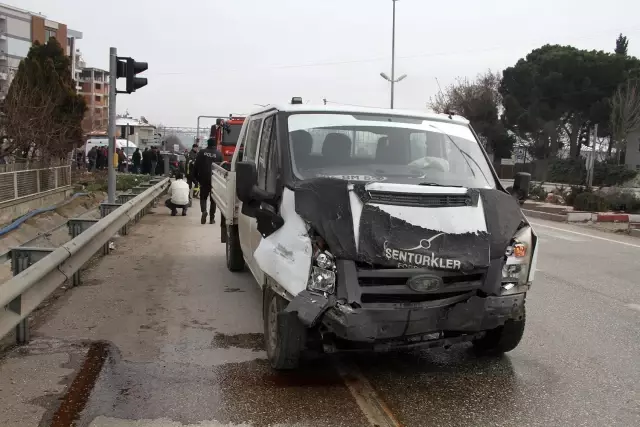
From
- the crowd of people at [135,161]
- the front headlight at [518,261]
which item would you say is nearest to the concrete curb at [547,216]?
the front headlight at [518,261]

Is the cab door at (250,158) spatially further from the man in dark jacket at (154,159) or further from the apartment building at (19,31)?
the apartment building at (19,31)

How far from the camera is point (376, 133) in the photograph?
533 centimetres

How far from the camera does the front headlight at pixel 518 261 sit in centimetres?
430

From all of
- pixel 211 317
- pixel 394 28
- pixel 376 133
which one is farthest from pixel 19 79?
pixel 394 28

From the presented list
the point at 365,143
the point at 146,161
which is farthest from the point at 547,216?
the point at 146,161

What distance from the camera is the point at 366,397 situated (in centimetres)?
425

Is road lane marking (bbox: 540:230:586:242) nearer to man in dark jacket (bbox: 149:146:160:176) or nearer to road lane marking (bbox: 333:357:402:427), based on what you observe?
road lane marking (bbox: 333:357:402:427)

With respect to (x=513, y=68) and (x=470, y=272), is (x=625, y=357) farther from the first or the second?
(x=513, y=68)

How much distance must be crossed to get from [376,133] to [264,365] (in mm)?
2156

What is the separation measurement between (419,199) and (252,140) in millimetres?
2889

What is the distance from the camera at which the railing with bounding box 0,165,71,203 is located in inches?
544

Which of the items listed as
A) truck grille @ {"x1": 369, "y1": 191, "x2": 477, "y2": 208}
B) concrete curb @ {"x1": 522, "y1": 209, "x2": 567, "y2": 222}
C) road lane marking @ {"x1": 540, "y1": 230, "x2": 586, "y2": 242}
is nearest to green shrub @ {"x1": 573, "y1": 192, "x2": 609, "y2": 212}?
concrete curb @ {"x1": 522, "y1": 209, "x2": 567, "y2": 222}

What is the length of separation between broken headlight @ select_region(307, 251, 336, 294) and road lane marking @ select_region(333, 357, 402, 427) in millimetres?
830

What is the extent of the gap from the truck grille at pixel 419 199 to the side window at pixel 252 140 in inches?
91.0
